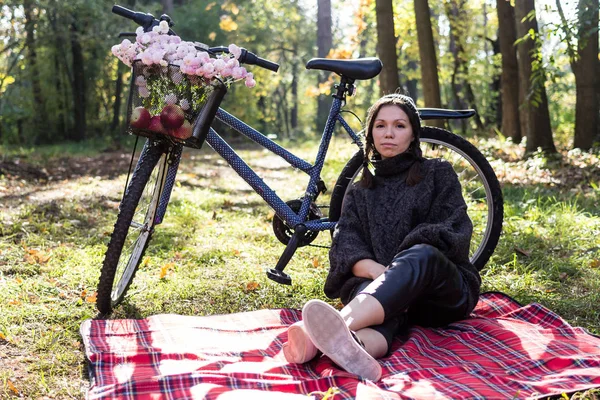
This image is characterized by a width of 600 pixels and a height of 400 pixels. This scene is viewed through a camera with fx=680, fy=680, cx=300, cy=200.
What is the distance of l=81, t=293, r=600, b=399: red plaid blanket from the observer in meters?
2.31

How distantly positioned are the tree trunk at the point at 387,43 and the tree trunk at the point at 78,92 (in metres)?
9.39

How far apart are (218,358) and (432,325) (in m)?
0.98

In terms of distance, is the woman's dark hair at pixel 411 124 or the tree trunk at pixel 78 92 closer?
the woman's dark hair at pixel 411 124

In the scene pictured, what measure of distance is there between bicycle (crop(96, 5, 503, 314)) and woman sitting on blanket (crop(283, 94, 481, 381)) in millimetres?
442

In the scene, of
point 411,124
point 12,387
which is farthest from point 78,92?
point 12,387

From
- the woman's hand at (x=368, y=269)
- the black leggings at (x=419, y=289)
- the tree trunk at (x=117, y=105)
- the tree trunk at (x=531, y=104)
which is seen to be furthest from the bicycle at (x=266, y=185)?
the tree trunk at (x=117, y=105)

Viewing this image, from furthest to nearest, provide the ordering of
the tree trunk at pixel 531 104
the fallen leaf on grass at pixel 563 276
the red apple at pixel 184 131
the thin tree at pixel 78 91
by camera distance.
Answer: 1. the thin tree at pixel 78 91
2. the tree trunk at pixel 531 104
3. the fallen leaf on grass at pixel 563 276
4. the red apple at pixel 184 131

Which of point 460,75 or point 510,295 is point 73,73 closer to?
point 460,75

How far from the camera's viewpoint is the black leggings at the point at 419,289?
262cm

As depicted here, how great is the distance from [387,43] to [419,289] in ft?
19.7

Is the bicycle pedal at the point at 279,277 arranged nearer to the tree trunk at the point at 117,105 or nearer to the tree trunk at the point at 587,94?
the tree trunk at the point at 587,94

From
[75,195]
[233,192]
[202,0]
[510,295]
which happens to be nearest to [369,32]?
[202,0]

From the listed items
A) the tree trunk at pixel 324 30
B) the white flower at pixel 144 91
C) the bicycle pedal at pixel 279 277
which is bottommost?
the bicycle pedal at pixel 279 277

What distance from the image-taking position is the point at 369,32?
17.3 metres
